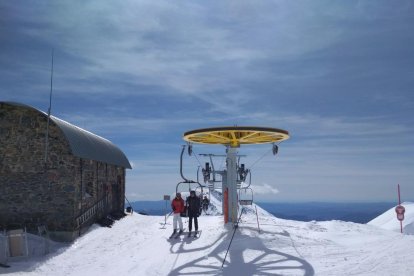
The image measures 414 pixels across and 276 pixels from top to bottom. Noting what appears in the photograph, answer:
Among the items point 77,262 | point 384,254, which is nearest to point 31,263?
point 77,262

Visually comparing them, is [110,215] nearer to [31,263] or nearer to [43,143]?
[43,143]

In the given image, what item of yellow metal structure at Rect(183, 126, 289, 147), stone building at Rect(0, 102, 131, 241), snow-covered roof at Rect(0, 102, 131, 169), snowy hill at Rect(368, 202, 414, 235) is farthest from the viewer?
snowy hill at Rect(368, 202, 414, 235)

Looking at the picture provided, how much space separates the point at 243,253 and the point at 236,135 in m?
5.93

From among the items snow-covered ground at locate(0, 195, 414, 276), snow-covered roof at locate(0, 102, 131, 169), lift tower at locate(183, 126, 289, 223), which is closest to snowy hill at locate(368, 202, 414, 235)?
snow-covered ground at locate(0, 195, 414, 276)

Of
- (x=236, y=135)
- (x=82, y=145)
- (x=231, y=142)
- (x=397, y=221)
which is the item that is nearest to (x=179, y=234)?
(x=231, y=142)

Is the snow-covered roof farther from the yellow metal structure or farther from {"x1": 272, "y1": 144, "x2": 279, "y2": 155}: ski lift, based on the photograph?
{"x1": 272, "y1": 144, "x2": 279, "y2": 155}: ski lift

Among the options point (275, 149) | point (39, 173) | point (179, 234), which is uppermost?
point (275, 149)

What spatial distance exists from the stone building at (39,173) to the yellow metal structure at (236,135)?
5612 millimetres

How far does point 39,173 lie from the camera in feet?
58.5

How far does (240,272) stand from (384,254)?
179 inches

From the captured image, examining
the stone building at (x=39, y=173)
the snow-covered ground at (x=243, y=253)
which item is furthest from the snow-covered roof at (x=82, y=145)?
the snow-covered ground at (x=243, y=253)

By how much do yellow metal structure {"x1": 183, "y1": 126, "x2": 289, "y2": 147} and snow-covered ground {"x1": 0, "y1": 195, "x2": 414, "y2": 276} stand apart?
387cm

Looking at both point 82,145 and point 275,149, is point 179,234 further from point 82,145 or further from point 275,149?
point 82,145

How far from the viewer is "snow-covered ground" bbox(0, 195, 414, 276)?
11289 millimetres
